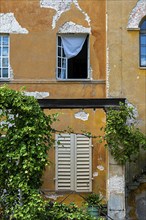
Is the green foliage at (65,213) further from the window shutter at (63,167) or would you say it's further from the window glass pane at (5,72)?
the window glass pane at (5,72)

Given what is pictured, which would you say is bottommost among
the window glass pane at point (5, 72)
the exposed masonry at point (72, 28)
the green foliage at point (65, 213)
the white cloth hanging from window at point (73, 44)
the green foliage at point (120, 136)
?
the green foliage at point (65, 213)

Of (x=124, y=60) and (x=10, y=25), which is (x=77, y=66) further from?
(x=10, y=25)

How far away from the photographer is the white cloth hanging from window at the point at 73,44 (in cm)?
1903

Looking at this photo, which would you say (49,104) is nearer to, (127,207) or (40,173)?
(40,173)

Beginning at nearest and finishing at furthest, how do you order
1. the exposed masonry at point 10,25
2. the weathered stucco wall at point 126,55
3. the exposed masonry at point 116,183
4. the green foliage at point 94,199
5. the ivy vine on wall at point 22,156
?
the ivy vine on wall at point 22,156 → the exposed masonry at point 116,183 → the green foliage at point 94,199 → the weathered stucco wall at point 126,55 → the exposed masonry at point 10,25

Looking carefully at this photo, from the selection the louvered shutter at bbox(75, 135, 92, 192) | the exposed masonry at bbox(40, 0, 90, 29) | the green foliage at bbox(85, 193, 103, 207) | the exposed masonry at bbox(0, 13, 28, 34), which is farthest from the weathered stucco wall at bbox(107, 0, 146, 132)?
the exposed masonry at bbox(0, 13, 28, 34)

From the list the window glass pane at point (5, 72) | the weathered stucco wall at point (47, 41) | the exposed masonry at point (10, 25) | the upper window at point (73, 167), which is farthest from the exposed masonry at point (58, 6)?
the upper window at point (73, 167)

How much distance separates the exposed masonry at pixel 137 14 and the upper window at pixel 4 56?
4.13m

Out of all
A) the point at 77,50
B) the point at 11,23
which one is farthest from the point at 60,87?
the point at 11,23

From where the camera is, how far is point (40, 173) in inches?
552

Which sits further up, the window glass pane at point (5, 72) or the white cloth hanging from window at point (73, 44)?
the white cloth hanging from window at point (73, 44)

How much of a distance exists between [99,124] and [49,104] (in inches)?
145

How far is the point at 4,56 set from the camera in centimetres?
1894

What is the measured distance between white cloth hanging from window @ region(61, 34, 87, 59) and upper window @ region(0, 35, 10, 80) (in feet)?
6.30
